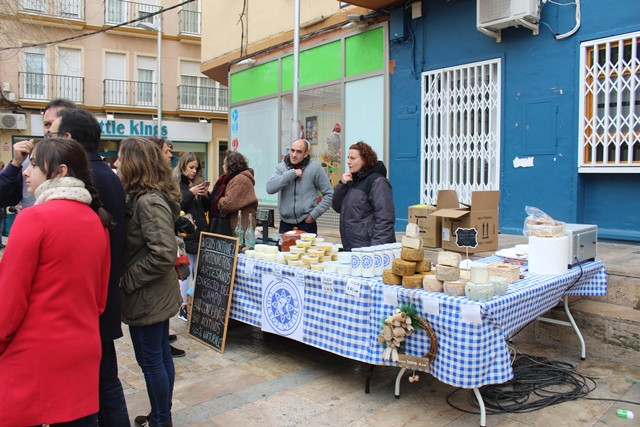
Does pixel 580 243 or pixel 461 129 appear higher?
pixel 461 129

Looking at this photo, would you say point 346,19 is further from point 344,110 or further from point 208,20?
point 208,20

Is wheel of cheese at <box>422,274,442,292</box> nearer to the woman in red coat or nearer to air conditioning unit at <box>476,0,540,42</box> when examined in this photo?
the woman in red coat

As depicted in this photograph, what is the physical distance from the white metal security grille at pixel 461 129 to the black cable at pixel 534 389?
3.85m

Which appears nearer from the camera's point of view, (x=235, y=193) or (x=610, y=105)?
(x=235, y=193)

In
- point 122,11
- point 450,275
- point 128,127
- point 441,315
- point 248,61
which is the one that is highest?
point 122,11

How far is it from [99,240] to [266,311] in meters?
2.30

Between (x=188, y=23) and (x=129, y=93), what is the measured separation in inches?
174

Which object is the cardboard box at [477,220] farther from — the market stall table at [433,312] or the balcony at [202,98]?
the balcony at [202,98]

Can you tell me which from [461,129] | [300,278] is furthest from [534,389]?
[461,129]

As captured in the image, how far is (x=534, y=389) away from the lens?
3607mm

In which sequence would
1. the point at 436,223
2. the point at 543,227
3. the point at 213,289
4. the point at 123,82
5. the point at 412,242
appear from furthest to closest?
the point at 123,82, the point at 436,223, the point at 213,289, the point at 543,227, the point at 412,242

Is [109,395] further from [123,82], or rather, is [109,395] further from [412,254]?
[123,82]

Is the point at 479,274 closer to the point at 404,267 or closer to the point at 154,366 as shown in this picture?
the point at 404,267

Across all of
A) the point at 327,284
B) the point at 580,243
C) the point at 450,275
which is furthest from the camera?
the point at 580,243
